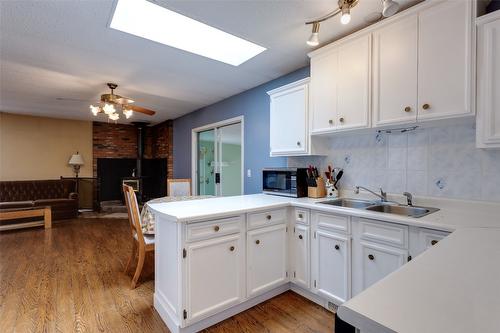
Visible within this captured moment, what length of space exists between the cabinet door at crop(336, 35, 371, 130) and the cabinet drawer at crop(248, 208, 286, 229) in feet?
3.15

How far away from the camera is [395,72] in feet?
6.29

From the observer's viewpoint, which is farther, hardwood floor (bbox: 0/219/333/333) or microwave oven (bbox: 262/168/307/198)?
microwave oven (bbox: 262/168/307/198)

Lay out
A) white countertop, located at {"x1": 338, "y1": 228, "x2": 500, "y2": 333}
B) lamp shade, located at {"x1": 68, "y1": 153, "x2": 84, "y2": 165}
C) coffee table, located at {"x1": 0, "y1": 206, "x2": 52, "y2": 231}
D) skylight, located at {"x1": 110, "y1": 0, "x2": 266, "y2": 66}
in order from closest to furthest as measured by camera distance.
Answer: white countertop, located at {"x1": 338, "y1": 228, "x2": 500, "y2": 333}, skylight, located at {"x1": 110, "y1": 0, "x2": 266, "y2": 66}, coffee table, located at {"x1": 0, "y1": 206, "x2": 52, "y2": 231}, lamp shade, located at {"x1": 68, "y1": 153, "x2": 84, "y2": 165}

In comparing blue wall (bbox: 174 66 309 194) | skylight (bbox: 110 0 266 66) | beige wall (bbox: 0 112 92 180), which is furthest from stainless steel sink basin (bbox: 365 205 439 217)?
beige wall (bbox: 0 112 92 180)

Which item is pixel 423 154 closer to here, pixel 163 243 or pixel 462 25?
pixel 462 25

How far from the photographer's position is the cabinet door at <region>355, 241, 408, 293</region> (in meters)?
1.68

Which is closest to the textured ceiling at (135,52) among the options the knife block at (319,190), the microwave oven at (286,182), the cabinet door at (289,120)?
the cabinet door at (289,120)

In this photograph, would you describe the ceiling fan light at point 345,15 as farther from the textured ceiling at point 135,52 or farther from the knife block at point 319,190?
the knife block at point 319,190

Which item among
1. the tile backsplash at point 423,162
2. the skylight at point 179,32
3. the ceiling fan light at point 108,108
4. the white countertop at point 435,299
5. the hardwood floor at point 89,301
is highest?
the skylight at point 179,32

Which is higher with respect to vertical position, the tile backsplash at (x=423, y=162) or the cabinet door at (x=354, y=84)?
the cabinet door at (x=354, y=84)

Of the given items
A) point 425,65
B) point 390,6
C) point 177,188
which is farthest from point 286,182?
point 177,188

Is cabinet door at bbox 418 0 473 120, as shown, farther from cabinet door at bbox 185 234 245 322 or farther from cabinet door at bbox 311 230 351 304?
cabinet door at bbox 185 234 245 322

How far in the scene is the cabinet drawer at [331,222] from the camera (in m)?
1.96

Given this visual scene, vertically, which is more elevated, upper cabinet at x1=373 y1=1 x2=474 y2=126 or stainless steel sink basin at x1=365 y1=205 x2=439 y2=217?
upper cabinet at x1=373 y1=1 x2=474 y2=126
